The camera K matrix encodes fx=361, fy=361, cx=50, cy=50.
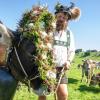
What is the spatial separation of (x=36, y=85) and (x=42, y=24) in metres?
0.60

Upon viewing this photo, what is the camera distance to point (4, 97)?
3197 millimetres

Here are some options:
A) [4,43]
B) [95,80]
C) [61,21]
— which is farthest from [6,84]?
[95,80]

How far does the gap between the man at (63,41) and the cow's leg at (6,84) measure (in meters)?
2.38

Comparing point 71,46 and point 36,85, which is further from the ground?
point 71,46

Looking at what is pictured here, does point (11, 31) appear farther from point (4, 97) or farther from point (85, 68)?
point (85, 68)

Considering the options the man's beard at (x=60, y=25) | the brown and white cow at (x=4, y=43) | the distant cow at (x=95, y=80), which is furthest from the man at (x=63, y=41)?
the distant cow at (x=95, y=80)

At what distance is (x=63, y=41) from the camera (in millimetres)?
5883

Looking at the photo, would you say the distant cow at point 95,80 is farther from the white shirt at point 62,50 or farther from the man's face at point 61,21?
the man's face at point 61,21

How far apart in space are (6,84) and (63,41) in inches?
111

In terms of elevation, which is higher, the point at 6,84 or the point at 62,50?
the point at 62,50

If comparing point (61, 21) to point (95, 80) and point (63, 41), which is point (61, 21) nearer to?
point (63, 41)

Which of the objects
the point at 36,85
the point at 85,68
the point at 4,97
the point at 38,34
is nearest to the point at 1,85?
the point at 4,97

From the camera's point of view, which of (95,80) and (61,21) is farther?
(95,80)

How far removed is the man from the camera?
5625mm
